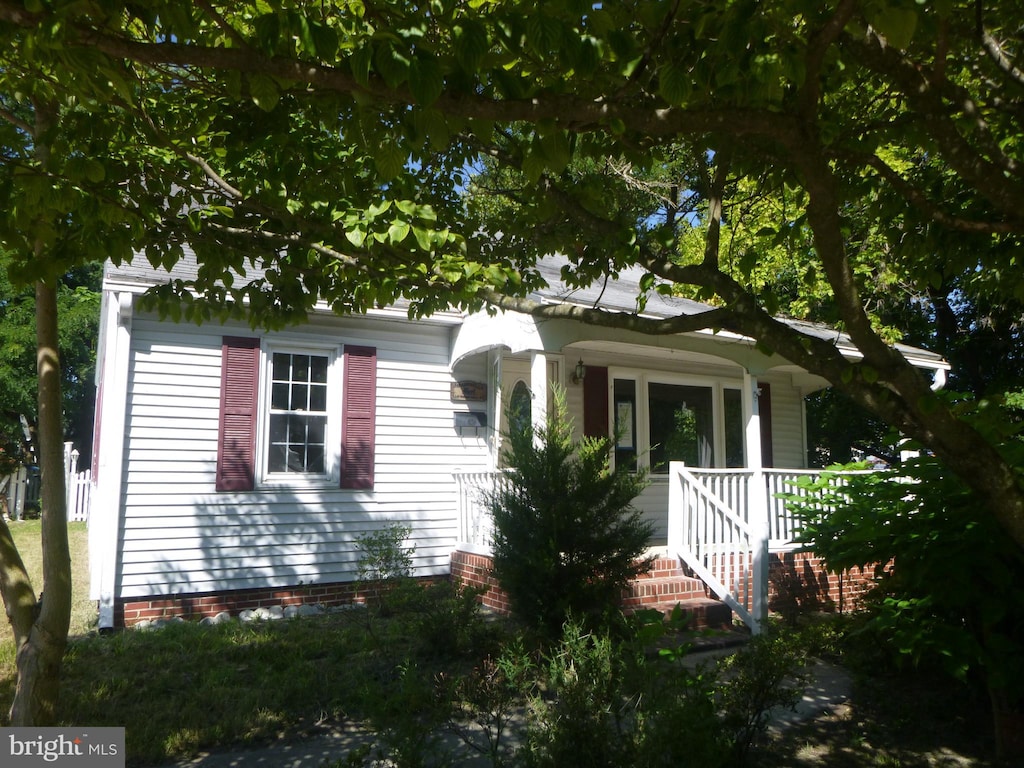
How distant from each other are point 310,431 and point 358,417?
0.59 meters

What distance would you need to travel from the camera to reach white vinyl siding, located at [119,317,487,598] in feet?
27.2

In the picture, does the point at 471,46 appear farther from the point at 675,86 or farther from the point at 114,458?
the point at 114,458

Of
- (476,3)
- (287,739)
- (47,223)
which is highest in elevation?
(476,3)

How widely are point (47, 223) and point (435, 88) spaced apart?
2368mm

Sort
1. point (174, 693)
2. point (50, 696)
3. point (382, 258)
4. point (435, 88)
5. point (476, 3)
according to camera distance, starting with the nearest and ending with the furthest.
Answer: point (435, 88), point (50, 696), point (476, 3), point (382, 258), point (174, 693)

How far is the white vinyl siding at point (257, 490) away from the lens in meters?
8.28

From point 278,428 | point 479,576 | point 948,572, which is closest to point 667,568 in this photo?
point 479,576

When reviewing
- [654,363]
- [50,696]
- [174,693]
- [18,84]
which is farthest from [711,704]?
[654,363]

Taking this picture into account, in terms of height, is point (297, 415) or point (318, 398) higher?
point (318, 398)

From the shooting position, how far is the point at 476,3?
4113 millimetres

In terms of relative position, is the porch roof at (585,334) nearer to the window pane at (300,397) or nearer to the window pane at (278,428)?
the window pane at (300,397)

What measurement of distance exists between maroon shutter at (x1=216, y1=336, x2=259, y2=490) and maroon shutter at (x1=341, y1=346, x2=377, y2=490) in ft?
3.38

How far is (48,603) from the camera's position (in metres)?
3.60

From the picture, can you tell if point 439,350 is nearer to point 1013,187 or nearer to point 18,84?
point 18,84
